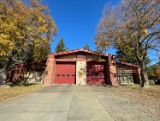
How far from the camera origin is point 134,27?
65.3 feet

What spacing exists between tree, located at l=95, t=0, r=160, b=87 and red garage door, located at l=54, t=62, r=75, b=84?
21.1ft

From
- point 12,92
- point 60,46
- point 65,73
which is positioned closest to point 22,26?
point 12,92

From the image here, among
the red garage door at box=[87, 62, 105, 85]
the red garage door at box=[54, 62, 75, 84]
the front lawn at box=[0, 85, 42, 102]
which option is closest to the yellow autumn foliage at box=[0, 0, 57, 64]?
the front lawn at box=[0, 85, 42, 102]

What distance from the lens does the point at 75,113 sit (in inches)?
287

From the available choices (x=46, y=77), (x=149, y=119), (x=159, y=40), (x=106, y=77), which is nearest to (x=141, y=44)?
(x=159, y=40)

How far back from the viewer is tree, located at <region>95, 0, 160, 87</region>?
19.3 metres

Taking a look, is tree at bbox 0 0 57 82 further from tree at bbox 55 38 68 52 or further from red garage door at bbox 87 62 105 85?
tree at bbox 55 38 68 52

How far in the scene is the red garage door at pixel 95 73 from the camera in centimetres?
2620

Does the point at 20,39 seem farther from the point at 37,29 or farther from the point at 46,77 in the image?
the point at 46,77

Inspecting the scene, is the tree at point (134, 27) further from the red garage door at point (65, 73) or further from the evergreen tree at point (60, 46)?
the evergreen tree at point (60, 46)

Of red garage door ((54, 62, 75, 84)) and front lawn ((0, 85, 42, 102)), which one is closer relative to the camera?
Result: front lawn ((0, 85, 42, 102))

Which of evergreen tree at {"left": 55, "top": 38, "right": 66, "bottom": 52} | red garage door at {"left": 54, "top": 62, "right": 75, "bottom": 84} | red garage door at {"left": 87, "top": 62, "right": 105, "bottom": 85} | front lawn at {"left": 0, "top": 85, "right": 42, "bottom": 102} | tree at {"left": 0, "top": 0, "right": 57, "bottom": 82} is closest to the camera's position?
front lawn at {"left": 0, "top": 85, "right": 42, "bottom": 102}

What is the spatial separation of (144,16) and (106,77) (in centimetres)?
1014

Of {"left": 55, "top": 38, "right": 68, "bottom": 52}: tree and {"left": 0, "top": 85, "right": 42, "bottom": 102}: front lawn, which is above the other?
{"left": 55, "top": 38, "right": 68, "bottom": 52}: tree
